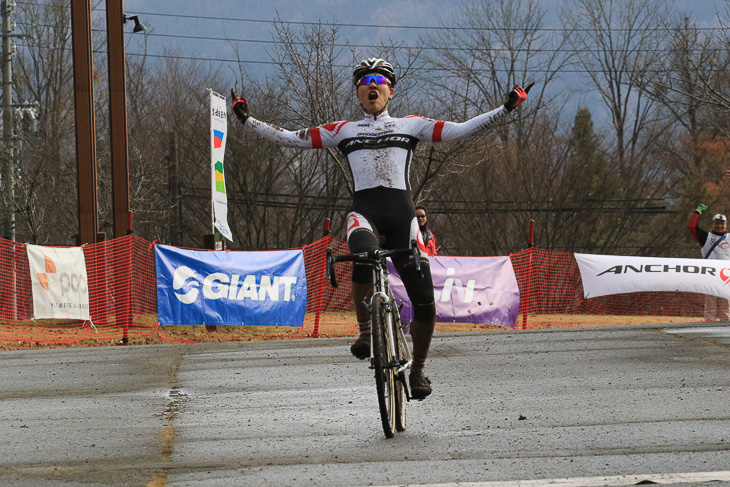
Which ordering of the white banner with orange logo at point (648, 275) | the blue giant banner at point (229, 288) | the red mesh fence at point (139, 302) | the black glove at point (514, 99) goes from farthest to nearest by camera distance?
the white banner with orange logo at point (648, 275) < the red mesh fence at point (139, 302) < the blue giant banner at point (229, 288) < the black glove at point (514, 99)

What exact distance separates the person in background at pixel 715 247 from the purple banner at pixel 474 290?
10.9ft

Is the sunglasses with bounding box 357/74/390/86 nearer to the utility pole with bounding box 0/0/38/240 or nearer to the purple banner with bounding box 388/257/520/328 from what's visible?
the purple banner with bounding box 388/257/520/328

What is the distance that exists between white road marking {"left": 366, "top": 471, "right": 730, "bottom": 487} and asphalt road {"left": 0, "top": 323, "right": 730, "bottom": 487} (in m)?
0.02

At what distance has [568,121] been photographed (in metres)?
48.9

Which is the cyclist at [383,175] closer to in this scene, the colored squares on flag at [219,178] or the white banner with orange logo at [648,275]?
the colored squares on flag at [219,178]

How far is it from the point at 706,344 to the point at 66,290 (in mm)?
9896

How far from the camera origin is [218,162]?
706 inches

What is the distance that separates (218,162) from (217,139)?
627mm

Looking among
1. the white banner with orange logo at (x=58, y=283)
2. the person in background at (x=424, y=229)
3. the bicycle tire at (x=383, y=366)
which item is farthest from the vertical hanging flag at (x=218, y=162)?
the bicycle tire at (x=383, y=366)

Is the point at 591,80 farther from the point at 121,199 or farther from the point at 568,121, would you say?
the point at 121,199

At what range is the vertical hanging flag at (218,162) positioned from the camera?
17812 mm

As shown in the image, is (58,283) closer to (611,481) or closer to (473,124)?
(473,124)

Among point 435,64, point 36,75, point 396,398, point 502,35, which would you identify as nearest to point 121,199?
point 396,398

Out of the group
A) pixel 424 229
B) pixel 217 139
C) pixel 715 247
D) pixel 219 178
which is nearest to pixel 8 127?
pixel 217 139
